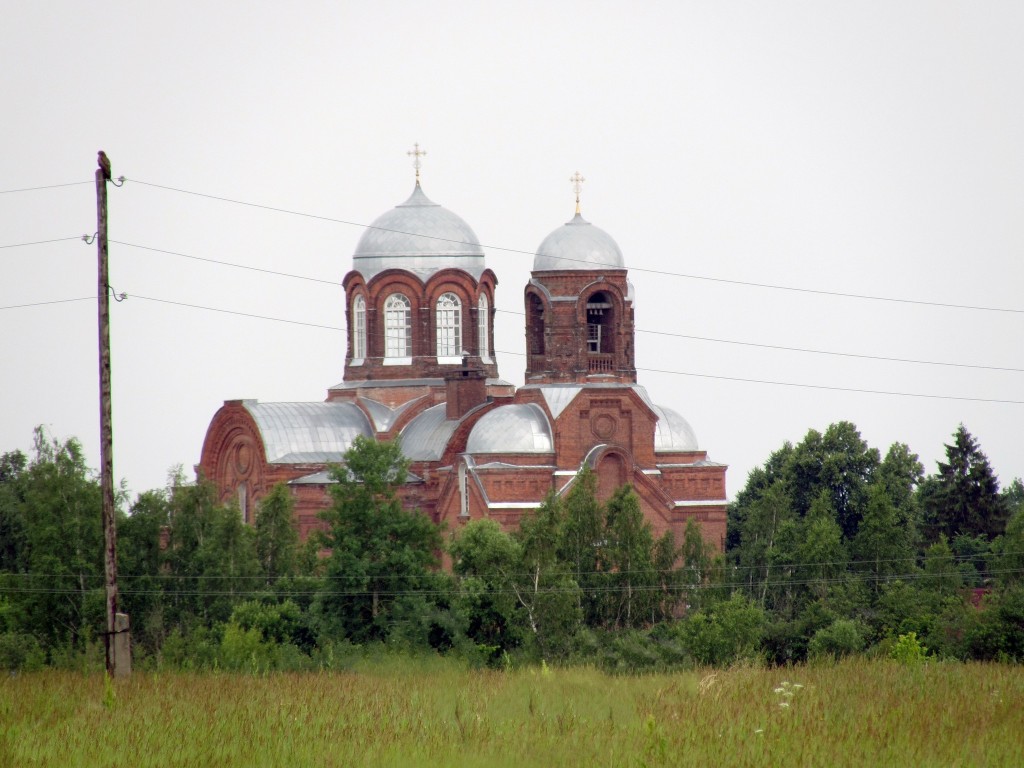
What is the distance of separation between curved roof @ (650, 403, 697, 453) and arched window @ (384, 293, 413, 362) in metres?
5.49

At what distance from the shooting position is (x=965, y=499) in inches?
1745

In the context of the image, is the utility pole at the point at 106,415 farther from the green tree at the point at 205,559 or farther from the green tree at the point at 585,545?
the green tree at the point at 585,545

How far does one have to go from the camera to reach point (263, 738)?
12.6m

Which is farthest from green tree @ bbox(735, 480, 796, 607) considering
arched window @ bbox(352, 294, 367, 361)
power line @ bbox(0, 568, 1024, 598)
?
arched window @ bbox(352, 294, 367, 361)

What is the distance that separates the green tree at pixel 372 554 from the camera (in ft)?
92.7

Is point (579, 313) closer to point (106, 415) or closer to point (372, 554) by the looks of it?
point (372, 554)

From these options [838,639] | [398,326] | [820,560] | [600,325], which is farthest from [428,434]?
[838,639]

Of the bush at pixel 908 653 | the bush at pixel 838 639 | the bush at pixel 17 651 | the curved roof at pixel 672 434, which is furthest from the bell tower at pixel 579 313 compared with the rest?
the bush at pixel 908 653

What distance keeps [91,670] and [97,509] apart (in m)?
11.8

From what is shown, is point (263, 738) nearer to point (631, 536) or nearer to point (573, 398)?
point (631, 536)

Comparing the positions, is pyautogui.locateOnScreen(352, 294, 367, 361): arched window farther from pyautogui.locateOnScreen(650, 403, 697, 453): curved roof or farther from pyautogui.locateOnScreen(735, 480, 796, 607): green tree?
pyautogui.locateOnScreen(735, 480, 796, 607): green tree

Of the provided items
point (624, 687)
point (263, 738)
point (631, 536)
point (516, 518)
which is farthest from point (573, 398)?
point (263, 738)

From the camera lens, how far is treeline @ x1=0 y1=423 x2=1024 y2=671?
26.7 m

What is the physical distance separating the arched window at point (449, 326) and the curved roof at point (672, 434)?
459 cm
